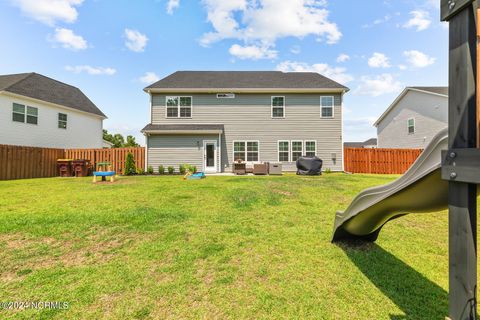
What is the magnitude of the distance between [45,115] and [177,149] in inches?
439

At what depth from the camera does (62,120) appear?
18375 millimetres

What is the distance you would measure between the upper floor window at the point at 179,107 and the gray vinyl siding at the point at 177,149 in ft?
6.11

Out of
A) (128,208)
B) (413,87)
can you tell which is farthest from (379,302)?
(413,87)

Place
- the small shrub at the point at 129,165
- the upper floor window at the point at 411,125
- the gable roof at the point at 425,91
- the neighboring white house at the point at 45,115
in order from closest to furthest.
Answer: the small shrub at the point at 129,165
the neighboring white house at the point at 45,115
the gable roof at the point at 425,91
the upper floor window at the point at 411,125

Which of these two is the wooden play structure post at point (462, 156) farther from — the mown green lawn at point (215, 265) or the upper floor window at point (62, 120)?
the upper floor window at point (62, 120)

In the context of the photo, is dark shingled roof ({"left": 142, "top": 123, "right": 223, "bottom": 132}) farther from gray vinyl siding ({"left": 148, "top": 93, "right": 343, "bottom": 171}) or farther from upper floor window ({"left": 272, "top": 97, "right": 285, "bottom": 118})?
upper floor window ({"left": 272, "top": 97, "right": 285, "bottom": 118})

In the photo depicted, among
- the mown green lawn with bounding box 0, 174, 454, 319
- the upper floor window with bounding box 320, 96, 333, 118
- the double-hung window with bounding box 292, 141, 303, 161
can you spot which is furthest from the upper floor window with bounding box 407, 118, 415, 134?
the mown green lawn with bounding box 0, 174, 454, 319

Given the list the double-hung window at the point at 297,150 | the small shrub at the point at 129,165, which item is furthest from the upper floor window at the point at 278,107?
the small shrub at the point at 129,165

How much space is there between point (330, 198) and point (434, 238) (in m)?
2.88

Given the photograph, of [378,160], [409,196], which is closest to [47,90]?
[409,196]

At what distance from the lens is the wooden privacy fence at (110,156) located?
1595 centimetres

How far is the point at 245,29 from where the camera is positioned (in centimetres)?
1623

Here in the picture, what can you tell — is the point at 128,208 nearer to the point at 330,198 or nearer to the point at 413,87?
the point at 330,198

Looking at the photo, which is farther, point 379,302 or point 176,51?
point 176,51
